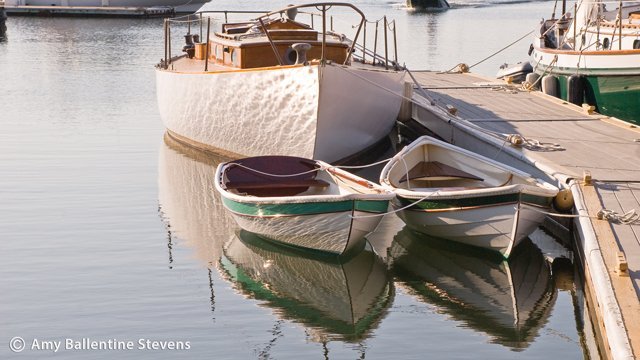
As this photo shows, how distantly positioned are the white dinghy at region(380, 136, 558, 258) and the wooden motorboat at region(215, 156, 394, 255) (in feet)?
2.18

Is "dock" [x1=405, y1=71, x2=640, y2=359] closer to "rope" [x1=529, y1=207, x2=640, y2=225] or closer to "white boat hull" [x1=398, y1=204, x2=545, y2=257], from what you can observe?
"rope" [x1=529, y1=207, x2=640, y2=225]

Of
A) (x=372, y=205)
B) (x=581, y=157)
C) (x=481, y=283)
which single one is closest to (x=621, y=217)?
(x=481, y=283)

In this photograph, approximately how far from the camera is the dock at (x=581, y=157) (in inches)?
428

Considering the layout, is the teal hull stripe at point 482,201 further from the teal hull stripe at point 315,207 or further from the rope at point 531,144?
the rope at point 531,144

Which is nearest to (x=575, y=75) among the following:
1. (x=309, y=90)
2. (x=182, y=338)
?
(x=309, y=90)

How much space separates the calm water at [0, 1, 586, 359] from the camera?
11891 mm

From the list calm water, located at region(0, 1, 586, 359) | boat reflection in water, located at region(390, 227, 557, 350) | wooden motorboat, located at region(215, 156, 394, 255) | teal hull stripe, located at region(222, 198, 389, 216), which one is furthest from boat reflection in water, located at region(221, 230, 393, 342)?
teal hull stripe, located at region(222, 198, 389, 216)

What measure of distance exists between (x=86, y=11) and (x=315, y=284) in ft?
192

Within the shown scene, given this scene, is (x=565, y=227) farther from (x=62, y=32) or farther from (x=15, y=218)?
(x=62, y=32)

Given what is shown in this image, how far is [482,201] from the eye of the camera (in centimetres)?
1389

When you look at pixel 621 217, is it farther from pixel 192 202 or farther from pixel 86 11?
pixel 86 11

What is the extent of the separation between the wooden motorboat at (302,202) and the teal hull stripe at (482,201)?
2.09 ft

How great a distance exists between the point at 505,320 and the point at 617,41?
1464 cm

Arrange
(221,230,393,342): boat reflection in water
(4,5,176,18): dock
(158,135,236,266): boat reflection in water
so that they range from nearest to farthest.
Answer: (221,230,393,342): boat reflection in water → (158,135,236,266): boat reflection in water → (4,5,176,18): dock
